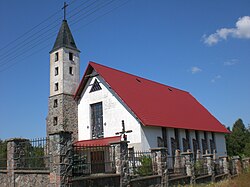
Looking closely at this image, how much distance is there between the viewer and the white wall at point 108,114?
21.8m

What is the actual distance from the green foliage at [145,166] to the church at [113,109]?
507cm

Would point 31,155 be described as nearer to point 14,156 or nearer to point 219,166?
point 14,156

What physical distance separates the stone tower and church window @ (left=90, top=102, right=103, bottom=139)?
1742 millimetres

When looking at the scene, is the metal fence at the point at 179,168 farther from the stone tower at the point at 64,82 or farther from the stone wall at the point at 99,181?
the stone tower at the point at 64,82

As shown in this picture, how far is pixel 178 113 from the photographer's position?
89.5ft

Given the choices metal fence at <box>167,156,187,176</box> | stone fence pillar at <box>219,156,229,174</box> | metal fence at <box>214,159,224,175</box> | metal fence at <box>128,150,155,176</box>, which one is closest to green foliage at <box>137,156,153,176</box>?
metal fence at <box>128,150,155,176</box>

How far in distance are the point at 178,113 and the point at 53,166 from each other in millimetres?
18142

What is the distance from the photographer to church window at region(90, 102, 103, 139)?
24.5 metres

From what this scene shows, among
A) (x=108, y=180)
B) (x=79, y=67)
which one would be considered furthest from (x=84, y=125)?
(x=108, y=180)

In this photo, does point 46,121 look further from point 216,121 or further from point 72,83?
point 216,121

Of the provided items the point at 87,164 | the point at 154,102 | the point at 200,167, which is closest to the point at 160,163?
the point at 87,164

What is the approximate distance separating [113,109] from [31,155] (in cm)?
1108

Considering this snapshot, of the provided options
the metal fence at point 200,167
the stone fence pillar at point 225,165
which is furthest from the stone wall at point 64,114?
the stone fence pillar at point 225,165

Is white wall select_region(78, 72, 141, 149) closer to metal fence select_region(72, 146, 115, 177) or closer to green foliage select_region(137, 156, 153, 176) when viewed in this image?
green foliage select_region(137, 156, 153, 176)
